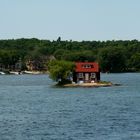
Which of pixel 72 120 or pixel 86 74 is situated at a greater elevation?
pixel 86 74

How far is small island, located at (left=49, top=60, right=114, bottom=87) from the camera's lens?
123875mm

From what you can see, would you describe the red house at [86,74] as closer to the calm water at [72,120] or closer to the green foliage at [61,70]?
the green foliage at [61,70]

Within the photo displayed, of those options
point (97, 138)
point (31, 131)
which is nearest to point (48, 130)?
point (31, 131)

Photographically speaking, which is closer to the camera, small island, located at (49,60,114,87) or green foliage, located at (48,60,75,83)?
green foliage, located at (48,60,75,83)

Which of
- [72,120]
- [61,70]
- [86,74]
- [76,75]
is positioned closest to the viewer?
[72,120]

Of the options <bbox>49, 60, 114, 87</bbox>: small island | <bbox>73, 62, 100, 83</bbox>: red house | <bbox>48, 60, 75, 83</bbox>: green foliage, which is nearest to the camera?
<bbox>48, 60, 75, 83</bbox>: green foliage

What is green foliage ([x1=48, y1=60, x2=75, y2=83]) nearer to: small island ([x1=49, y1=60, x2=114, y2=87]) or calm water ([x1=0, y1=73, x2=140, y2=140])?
small island ([x1=49, y1=60, x2=114, y2=87])

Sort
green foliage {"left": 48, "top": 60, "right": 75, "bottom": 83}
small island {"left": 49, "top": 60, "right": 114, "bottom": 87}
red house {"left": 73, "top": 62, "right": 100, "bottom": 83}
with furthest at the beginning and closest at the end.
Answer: red house {"left": 73, "top": 62, "right": 100, "bottom": 83} → small island {"left": 49, "top": 60, "right": 114, "bottom": 87} → green foliage {"left": 48, "top": 60, "right": 75, "bottom": 83}

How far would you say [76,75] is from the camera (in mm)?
129250

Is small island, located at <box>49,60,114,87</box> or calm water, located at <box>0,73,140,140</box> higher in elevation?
small island, located at <box>49,60,114,87</box>

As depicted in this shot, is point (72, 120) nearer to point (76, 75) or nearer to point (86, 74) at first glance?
point (86, 74)

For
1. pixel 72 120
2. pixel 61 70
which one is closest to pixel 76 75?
pixel 61 70

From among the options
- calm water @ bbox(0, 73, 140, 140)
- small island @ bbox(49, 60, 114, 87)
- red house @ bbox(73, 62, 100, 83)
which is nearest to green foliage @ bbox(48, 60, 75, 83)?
small island @ bbox(49, 60, 114, 87)

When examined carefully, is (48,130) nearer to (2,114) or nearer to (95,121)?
(95,121)
